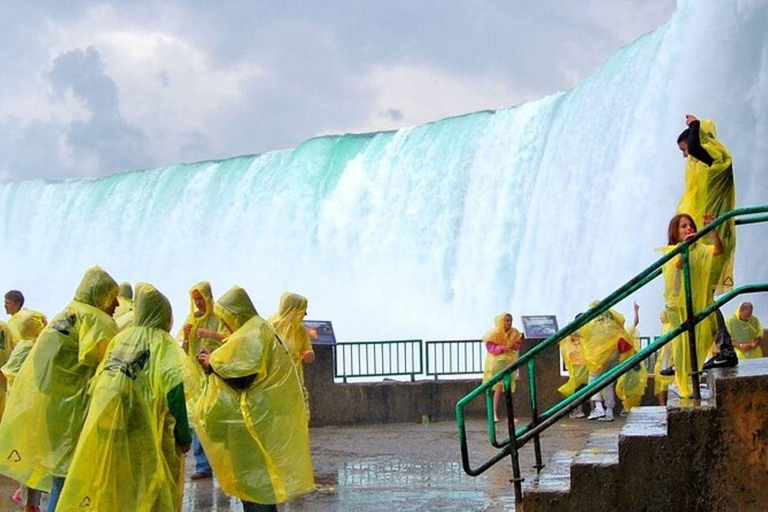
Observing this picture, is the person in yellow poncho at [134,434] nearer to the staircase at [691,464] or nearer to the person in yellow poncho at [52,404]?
the person in yellow poncho at [52,404]

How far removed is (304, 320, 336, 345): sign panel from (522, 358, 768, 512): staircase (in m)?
8.90

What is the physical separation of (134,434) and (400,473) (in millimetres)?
4469

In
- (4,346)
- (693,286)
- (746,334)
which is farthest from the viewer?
(746,334)

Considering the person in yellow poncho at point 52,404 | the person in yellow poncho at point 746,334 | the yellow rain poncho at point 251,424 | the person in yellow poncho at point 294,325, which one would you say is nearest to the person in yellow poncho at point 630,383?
the person in yellow poncho at point 746,334

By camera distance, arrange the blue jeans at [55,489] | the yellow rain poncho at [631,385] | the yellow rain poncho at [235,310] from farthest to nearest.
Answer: the yellow rain poncho at [631,385] → the blue jeans at [55,489] → the yellow rain poncho at [235,310]

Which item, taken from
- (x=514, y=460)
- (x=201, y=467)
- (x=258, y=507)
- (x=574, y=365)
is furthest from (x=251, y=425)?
(x=574, y=365)

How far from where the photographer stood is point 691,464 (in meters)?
6.73

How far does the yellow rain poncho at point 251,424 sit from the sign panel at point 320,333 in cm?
775

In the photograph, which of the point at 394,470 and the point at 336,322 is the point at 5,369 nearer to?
the point at 394,470

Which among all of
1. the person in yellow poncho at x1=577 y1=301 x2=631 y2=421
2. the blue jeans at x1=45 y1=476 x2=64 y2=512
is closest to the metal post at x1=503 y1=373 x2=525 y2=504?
the blue jeans at x1=45 y1=476 x2=64 y2=512

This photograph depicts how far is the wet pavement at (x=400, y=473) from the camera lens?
9648 mm

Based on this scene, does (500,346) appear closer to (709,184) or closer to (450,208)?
(709,184)

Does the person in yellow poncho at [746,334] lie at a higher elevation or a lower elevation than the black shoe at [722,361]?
higher

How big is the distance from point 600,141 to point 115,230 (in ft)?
81.5
